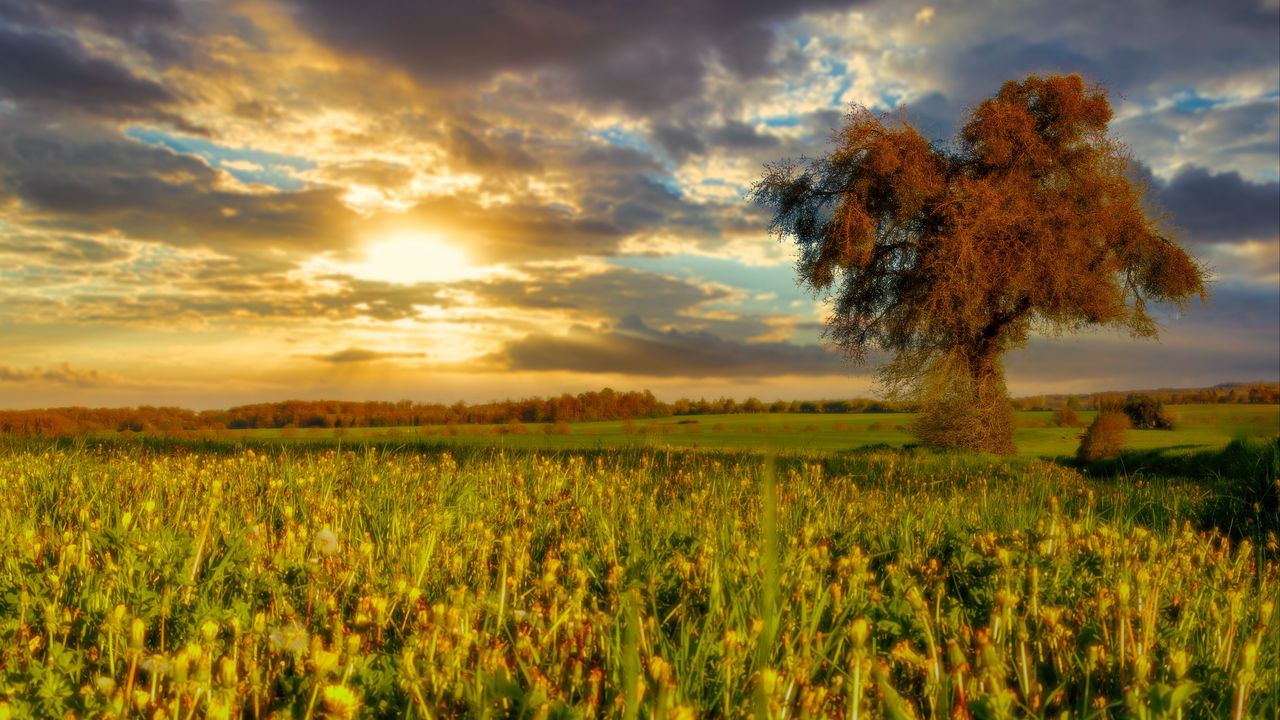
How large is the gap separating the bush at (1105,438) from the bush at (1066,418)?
624 inches

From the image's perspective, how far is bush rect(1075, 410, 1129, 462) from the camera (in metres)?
22.7

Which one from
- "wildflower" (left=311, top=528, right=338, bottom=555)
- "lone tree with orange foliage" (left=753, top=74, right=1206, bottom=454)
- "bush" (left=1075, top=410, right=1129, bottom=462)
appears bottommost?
"bush" (left=1075, top=410, right=1129, bottom=462)

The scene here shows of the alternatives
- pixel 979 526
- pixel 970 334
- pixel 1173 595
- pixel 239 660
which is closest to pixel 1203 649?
pixel 1173 595

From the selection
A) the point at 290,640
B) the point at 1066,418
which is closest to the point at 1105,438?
the point at 1066,418

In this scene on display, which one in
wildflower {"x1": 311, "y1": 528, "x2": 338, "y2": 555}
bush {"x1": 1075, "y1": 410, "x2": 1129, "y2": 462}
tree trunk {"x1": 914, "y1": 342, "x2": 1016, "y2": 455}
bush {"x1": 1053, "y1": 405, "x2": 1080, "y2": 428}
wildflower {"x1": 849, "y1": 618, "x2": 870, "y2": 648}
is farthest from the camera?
bush {"x1": 1053, "y1": 405, "x2": 1080, "y2": 428}

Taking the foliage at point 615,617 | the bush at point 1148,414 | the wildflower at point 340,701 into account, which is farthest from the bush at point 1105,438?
the wildflower at point 340,701

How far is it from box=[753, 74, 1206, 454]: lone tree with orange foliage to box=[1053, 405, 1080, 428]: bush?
13879 millimetres

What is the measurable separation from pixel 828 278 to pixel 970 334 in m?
4.54

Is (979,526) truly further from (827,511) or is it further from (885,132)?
(885,132)

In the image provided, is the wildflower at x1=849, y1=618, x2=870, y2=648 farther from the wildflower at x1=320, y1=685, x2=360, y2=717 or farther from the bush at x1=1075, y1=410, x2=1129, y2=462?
the bush at x1=1075, y1=410, x2=1129, y2=462

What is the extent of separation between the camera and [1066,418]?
3894cm

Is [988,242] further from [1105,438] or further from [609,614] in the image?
[609,614]

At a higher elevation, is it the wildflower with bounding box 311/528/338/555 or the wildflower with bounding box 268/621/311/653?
the wildflower with bounding box 311/528/338/555

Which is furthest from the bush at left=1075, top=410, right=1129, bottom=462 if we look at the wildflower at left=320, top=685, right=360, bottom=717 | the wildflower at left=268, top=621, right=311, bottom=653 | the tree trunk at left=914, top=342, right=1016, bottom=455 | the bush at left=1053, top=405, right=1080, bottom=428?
the wildflower at left=320, top=685, right=360, bottom=717
